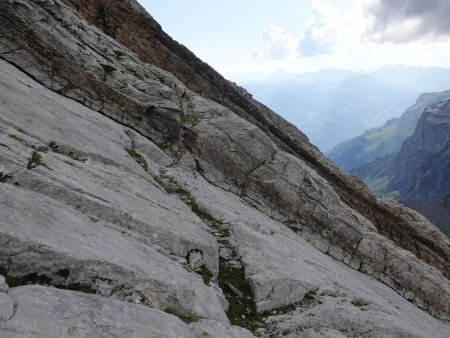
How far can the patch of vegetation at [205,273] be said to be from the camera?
806 inches

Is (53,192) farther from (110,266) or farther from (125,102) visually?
(125,102)

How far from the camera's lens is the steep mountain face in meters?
13.9

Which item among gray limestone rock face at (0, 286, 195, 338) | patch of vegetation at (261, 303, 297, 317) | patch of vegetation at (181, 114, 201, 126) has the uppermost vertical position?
patch of vegetation at (181, 114, 201, 126)

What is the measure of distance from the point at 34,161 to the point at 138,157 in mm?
12210

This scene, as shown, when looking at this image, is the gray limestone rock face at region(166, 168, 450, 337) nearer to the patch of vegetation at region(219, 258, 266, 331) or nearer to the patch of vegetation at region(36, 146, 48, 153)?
the patch of vegetation at region(219, 258, 266, 331)

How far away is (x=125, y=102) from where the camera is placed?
35812mm

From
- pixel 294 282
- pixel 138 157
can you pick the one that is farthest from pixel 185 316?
pixel 138 157

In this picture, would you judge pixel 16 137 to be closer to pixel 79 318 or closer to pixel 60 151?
pixel 60 151

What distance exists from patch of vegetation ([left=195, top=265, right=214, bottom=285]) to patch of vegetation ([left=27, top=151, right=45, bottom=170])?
1003 centimetres

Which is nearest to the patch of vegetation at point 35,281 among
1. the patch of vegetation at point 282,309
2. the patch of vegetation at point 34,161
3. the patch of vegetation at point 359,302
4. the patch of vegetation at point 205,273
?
the patch of vegetation at point 34,161

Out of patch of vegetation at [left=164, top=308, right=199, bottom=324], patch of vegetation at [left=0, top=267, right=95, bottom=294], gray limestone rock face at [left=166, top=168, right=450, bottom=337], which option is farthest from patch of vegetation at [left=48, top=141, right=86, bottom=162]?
patch of vegetation at [left=164, top=308, right=199, bottom=324]

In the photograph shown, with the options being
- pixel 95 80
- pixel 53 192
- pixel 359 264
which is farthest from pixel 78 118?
pixel 359 264

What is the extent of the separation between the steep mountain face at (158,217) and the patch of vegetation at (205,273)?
0.27 feet

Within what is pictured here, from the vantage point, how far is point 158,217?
22.0m
